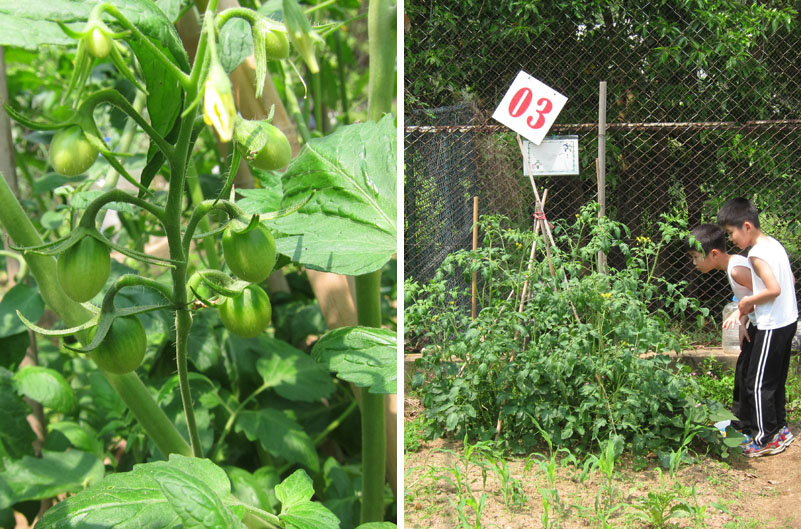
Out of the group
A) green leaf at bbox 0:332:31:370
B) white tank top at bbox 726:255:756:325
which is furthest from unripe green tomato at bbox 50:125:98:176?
white tank top at bbox 726:255:756:325

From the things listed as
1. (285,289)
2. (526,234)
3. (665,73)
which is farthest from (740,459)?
(285,289)

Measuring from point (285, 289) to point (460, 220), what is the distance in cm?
34

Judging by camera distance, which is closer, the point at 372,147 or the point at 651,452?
the point at 372,147

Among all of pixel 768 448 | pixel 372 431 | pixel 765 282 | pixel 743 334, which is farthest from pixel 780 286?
pixel 372 431

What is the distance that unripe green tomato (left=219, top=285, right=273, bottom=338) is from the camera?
20.0 inches

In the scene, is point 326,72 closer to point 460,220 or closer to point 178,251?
point 460,220

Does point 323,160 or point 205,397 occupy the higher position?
point 323,160

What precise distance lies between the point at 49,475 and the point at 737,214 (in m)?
0.90

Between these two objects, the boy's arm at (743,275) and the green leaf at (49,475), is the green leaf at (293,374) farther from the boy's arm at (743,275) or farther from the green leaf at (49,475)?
the boy's arm at (743,275)

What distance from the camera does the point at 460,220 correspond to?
3.05ft

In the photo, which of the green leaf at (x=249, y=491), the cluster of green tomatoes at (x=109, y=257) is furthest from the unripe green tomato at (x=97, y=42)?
the green leaf at (x=249, y=491)

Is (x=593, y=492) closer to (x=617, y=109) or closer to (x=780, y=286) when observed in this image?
(x=780, y=286)

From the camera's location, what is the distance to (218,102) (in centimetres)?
33

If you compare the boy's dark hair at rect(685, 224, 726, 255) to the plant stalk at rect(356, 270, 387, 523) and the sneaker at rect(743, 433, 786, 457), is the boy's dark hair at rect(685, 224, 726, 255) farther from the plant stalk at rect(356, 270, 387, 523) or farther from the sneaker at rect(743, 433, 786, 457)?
the plant stalk at rect(356, 270, 387, 523)
